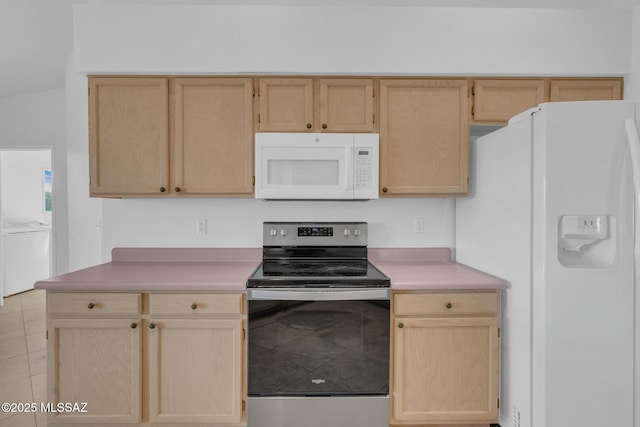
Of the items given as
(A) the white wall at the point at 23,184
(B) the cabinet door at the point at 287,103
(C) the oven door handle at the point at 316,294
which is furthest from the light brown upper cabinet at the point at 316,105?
(A) the white wall at the point at 23,184

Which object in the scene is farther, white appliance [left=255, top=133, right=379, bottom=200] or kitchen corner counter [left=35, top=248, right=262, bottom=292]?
white appliance [left=255, top=133, right=379, bottom=200]

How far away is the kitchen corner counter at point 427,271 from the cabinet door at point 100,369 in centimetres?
143

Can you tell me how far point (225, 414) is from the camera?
5.72 feet

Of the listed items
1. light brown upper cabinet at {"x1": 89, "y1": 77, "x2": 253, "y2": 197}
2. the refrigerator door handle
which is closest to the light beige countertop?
light brown upper cabinet at {"x1": 89, "y1": 77, "x2": 253, "y2": 197}

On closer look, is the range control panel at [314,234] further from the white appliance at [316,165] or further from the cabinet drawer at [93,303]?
the cabinet drawer at [93,303]

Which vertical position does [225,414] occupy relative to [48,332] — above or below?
below

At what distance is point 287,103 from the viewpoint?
2092 millimetres

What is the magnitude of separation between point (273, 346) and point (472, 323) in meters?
1.05

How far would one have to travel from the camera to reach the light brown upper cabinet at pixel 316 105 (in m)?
2.08

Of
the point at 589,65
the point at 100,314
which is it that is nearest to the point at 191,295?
the point at 100,314

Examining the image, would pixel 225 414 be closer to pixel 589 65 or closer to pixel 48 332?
pixel 48 332

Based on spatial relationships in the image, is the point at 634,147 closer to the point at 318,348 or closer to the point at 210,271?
the point at 318,348

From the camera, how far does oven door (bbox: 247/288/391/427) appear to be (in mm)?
1725

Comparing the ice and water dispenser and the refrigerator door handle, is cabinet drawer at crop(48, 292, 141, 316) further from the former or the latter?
the refrigerator door handle
